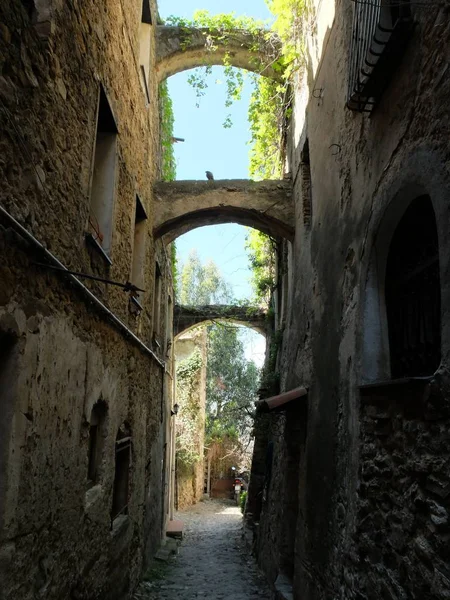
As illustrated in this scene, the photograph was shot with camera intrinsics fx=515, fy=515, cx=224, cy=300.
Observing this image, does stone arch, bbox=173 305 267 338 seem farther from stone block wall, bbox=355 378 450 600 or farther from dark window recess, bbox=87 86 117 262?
stone block wall, bbox=355 378 450 600

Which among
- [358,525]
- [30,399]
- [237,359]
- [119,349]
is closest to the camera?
[30,399]

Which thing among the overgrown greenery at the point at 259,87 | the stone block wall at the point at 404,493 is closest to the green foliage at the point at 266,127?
the overgrown greenery at the point at 259,87

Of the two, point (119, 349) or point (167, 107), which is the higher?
point (167, 107)

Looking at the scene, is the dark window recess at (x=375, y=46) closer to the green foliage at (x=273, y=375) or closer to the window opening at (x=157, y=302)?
the window opening at (x=157, y=302)

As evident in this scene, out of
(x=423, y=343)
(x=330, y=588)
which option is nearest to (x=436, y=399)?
(x=423, y=343)

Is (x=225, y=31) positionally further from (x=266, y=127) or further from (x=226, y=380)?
(x=226, y=380)

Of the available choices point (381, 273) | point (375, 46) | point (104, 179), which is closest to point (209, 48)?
point (104, 179)

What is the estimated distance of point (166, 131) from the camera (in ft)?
35.3

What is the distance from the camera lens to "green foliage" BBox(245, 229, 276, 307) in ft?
41.1

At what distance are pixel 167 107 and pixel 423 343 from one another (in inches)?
356

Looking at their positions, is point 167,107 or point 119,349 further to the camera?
point 167,107

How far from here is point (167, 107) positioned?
35.3 ft

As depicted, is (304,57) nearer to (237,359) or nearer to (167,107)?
(167,107)

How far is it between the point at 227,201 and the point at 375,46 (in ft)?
16.5
